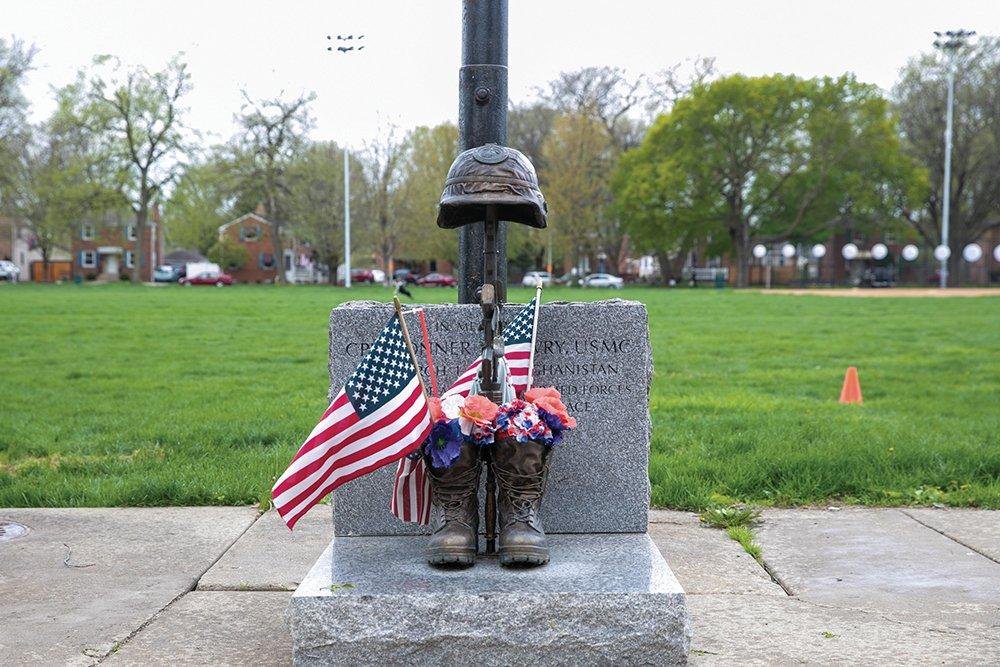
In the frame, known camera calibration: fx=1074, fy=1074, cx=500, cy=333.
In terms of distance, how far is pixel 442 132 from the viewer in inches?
2832

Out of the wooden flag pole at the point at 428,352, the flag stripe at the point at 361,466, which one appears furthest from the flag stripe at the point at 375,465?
the wooden flag pole at the point at 428,352

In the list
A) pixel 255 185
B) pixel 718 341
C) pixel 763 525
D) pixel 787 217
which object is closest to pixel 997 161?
pixel 787 217

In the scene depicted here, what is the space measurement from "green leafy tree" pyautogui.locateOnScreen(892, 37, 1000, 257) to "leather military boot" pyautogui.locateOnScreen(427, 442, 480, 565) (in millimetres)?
62793

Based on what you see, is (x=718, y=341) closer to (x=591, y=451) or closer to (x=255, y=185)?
(x=591, y=451)

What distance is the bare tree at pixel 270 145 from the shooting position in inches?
2633

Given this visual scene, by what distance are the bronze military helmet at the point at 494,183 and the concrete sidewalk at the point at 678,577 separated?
1837mm

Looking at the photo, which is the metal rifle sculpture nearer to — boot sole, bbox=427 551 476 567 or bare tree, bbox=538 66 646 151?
boot sole, bbox=427 551 476 567

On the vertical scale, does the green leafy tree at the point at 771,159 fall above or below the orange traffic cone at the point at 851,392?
above

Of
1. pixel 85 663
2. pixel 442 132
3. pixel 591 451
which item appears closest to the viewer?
pixel 85 663

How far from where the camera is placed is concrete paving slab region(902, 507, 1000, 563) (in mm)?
5527

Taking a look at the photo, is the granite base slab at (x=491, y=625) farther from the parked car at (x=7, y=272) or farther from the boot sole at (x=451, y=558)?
the parked car at (x=7, y=272)

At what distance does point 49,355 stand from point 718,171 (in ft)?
172

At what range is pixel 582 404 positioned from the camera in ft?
16.1

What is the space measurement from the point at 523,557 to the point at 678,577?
1.21 metres
